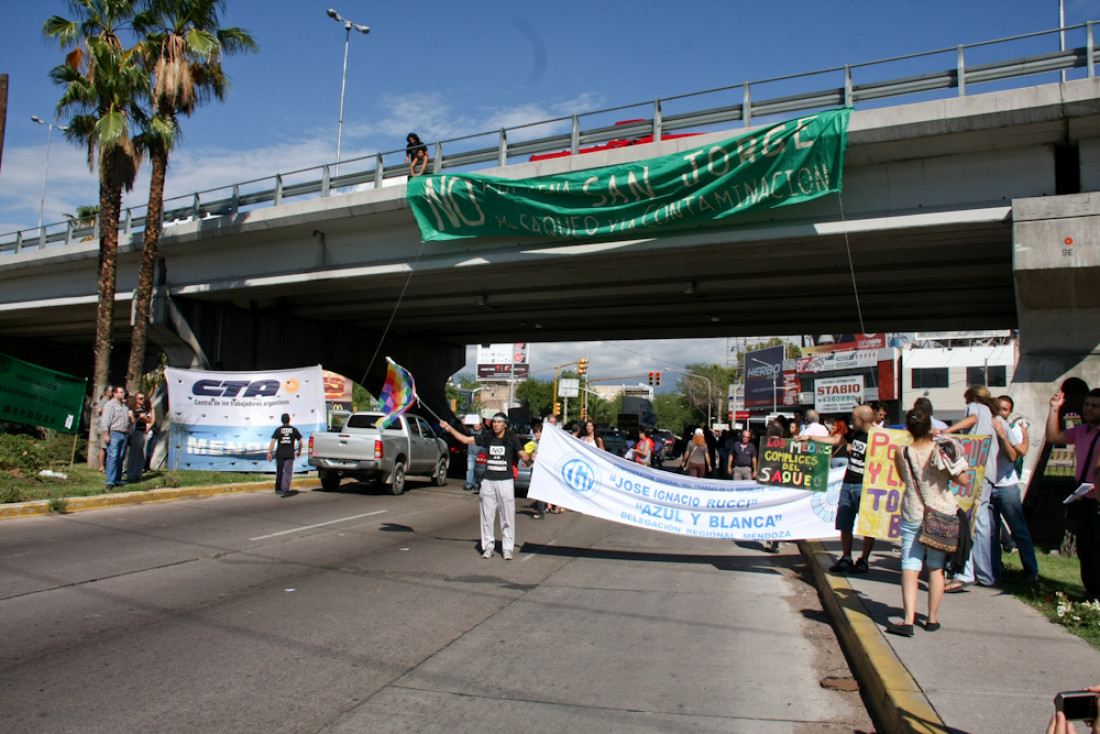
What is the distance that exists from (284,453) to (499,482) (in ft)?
26.5

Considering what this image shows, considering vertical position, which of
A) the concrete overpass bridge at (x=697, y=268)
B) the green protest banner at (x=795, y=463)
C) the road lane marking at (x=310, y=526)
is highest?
the concrete overpass bridge at (x=697, y=268)

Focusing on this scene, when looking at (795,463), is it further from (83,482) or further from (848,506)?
(83,482)

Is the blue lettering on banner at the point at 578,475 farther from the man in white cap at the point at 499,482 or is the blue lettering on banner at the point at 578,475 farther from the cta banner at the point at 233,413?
the cta banner at the point at 233,413

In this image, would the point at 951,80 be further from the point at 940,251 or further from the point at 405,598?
the point at 405,598

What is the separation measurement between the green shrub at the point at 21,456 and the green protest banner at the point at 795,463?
14.2 m

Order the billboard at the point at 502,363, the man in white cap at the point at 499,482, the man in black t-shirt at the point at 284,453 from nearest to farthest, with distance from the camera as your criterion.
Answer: the man in white cap at the point at 499,482
the man in black t-shirt at the point at 284,453
the billboard at the point at 502,363

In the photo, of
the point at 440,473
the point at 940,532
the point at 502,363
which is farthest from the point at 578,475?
the point at 502,363

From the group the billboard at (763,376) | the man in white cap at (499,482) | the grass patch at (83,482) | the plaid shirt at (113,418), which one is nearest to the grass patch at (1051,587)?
the man in white cap at (499,482)

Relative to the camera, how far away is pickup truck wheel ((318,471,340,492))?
18.1 metres

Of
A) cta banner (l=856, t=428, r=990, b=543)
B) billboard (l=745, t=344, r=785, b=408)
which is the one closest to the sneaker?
cta banner (l=856, t=428, r=990, b=543)

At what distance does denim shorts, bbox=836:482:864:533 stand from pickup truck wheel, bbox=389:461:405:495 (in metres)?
11.1

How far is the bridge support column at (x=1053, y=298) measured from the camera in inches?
469

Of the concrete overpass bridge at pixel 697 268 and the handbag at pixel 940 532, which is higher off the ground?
the concrete overpass bridge at pixel 697 268

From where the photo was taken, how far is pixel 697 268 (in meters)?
18.8
